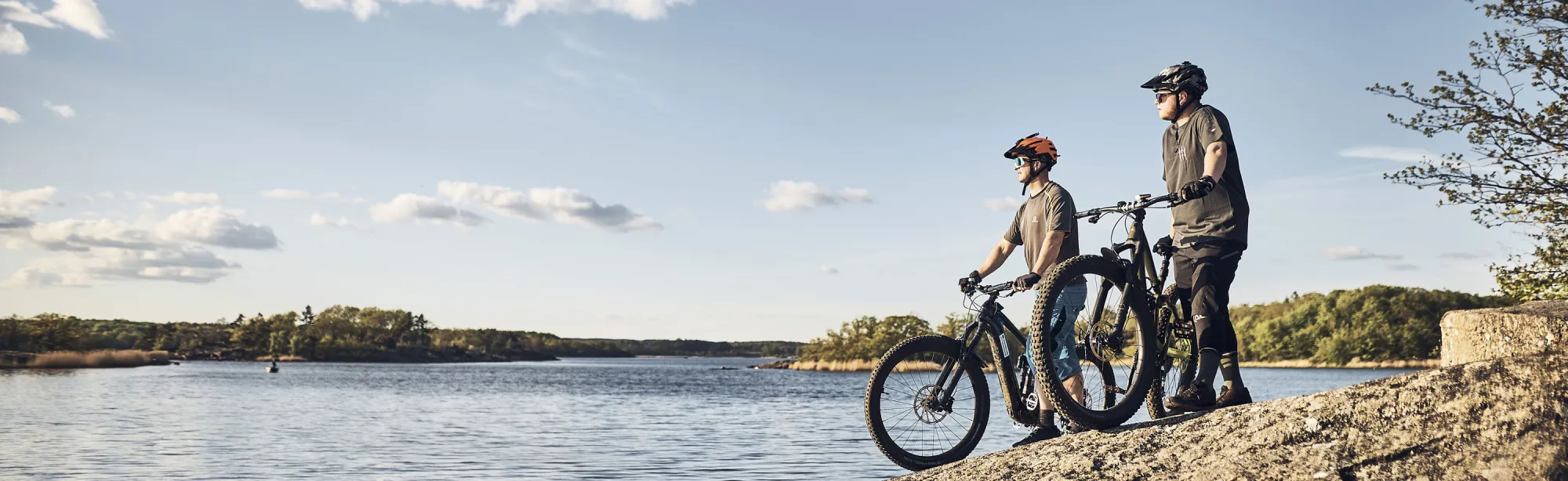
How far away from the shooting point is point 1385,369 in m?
129

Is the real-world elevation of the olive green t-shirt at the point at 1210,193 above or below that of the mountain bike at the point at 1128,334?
above

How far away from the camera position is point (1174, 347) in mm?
6176

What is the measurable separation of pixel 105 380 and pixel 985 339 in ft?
320

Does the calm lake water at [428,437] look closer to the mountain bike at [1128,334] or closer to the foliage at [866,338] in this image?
the mountain bike at [1128,334]

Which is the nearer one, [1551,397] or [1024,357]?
[1551,397]

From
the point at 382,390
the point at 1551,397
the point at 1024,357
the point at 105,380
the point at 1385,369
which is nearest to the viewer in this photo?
the point at 1551,397

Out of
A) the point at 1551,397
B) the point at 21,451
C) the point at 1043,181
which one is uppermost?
the point at 1043,181

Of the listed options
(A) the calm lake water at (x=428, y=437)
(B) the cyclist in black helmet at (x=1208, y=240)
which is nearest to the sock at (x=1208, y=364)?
(B) the cyclist in black helmet at (x=1208, y=240)

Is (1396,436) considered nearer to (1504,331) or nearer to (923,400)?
(1504,331)

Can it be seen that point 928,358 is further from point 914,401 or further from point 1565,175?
point 1565,175

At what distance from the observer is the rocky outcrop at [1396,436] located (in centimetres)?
409

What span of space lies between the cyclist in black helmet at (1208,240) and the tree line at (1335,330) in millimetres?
102694

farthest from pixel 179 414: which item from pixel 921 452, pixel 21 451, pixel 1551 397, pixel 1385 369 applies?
pixel 1385 369

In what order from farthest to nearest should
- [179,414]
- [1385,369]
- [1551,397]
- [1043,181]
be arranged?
[1385,369] → [179,414] → [1043,181] → [1551,397]
